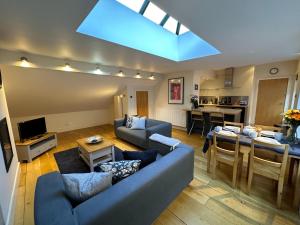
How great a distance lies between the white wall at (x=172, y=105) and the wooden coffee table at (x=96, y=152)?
319 centimetres

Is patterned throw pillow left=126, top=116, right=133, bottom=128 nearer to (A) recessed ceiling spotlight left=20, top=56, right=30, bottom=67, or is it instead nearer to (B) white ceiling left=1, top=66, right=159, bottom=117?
(B) white ceiling left=1, top=66, right=159, bottom=117

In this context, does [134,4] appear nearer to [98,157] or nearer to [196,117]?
[98,157]

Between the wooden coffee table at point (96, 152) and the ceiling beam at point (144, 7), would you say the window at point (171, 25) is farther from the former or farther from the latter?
the wooden coffee table at point (96, 152)

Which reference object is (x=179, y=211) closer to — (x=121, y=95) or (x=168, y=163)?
(x=168, y=163)

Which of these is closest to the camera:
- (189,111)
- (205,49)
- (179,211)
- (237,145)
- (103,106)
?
(179,211)

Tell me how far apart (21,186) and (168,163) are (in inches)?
96.3

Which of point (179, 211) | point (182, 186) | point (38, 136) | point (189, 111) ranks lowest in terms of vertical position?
point (179, 211)

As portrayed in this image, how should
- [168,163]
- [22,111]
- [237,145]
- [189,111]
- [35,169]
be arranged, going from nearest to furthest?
[168,163] < [237,145] < [35,169] < [22,111] < [189,111]

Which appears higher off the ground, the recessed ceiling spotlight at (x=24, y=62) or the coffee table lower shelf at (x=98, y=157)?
the recessed ceiling spotlight at (x=24, y=62)

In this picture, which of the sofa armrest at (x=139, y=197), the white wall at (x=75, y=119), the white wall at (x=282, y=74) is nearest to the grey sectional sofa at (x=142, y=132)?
the sofa armrest at (x=139, y=197)

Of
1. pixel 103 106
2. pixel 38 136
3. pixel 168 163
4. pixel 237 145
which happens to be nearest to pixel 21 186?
pixel 38 136

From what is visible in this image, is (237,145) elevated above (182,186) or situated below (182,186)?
above

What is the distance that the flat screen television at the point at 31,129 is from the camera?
9.73ft

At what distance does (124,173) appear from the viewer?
1411mm
